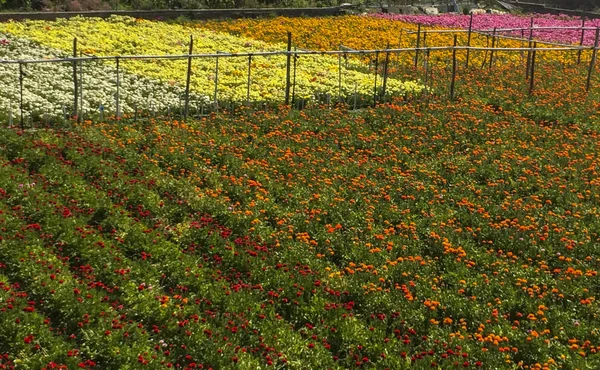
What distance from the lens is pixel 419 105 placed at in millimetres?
18562

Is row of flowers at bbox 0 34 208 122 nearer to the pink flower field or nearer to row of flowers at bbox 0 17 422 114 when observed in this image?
row of flowers at bbox 0 17 422 114

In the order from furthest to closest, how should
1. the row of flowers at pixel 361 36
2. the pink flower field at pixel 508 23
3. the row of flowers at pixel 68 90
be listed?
the pink flower field at pixel 508 23, the row of flowers at pixel 361 36, the row of flowers at pixel 68 90

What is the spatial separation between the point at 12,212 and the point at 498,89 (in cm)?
1497

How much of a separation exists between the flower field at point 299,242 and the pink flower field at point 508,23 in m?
20.6

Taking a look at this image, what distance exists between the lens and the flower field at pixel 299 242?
7375mm

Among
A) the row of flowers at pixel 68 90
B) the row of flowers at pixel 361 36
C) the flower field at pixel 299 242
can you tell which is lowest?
the flower field at pixel 299 242

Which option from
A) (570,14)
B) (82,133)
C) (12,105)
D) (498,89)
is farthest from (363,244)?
(570,14)

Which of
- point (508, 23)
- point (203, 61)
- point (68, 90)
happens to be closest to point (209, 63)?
point (203, 61)

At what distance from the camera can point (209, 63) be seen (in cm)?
2202

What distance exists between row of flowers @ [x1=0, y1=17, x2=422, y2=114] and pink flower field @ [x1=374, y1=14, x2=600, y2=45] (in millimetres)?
14147

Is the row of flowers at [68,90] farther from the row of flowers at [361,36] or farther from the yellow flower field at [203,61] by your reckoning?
the row of flowers at [361,36]

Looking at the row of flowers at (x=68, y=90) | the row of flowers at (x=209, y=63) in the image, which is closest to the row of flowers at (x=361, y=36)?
the row of flowers at (x=209, y=63)

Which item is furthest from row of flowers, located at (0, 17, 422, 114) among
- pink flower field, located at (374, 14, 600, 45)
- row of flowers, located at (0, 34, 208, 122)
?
pink flower field, located at (374, 14, 600, 45)

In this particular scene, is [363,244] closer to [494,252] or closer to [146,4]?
[494,252]
